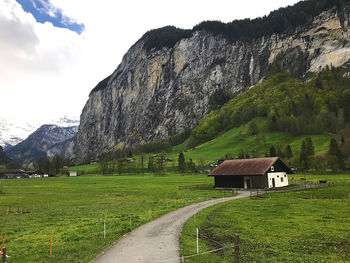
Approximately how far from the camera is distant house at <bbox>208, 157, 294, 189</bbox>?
58.2 metres

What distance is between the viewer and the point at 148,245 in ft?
55.6

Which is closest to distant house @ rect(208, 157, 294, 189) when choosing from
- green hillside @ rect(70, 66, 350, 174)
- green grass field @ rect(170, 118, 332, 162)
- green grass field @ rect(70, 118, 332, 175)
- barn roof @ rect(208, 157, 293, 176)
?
barn roof @ rect(208, 157, 293, 176)

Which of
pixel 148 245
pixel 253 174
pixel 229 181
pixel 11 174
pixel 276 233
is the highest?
pixel 253 174

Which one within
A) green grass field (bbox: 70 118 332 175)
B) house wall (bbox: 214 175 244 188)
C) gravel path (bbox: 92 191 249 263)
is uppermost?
green grass field (bbox: 70 118 332 175)

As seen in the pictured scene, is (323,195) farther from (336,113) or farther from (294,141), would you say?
(336,113)

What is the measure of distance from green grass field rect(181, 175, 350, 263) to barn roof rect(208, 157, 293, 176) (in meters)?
26.0

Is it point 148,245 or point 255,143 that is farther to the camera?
point 255,143

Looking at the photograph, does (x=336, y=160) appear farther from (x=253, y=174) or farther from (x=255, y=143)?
(x=255, y=143)

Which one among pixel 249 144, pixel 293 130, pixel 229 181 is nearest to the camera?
pixel 229 181

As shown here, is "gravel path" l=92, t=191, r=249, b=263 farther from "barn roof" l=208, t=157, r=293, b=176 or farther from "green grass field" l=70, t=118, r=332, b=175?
"green grass field" l=70, t=118, r=332, b=175

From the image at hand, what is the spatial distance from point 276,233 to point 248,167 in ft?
137

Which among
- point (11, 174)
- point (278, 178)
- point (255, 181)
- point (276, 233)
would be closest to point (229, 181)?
point (255, 181)

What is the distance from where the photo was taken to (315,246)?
16688 millimetres

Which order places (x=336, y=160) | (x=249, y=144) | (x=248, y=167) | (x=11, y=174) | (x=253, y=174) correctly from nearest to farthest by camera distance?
1. (x=253, y=174)
2. (x=248, y=167)
3. (x=336, y=160)
4. (x=249, y=144)
5. (x=11, y=174)
